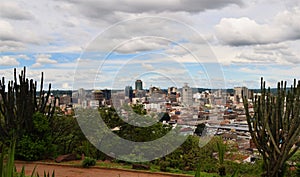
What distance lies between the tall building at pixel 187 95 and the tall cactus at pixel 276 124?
180 centimetres

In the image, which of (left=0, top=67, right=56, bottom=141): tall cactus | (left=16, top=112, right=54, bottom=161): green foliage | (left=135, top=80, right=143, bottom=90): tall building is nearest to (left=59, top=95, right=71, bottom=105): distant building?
(left=16, top=112, right=54, bottom=161): green foliage

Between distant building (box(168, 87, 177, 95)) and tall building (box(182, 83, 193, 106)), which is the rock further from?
tall building (box(182, 83, 193, 106))

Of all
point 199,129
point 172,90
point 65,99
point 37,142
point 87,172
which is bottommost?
point 87,172

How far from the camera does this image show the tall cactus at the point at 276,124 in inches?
215

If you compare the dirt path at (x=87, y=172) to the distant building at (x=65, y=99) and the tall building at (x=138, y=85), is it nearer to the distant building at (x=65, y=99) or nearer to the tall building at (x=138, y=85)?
the tall building at (x=138, y=85)

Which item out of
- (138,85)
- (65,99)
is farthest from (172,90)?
(65,99)

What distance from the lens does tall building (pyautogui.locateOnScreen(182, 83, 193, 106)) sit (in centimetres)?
746

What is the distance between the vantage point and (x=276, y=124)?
5.58 metres

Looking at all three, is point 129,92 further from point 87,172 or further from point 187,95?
point 87,172

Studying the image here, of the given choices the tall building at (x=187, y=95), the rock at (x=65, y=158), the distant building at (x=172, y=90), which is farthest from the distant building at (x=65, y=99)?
the tall building at (x=187, y=95)

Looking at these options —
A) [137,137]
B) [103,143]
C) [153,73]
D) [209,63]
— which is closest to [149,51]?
[153,73]

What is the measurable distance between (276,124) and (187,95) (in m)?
2.39

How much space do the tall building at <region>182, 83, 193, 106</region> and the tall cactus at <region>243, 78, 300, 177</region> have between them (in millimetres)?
1803

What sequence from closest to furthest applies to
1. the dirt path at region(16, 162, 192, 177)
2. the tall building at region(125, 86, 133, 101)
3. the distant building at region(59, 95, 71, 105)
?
the dirt path at region(16, 162, 192, 177), the tall building at region(125, 86, 133, 101), the distant building at region(59, 95, 71, 105)
